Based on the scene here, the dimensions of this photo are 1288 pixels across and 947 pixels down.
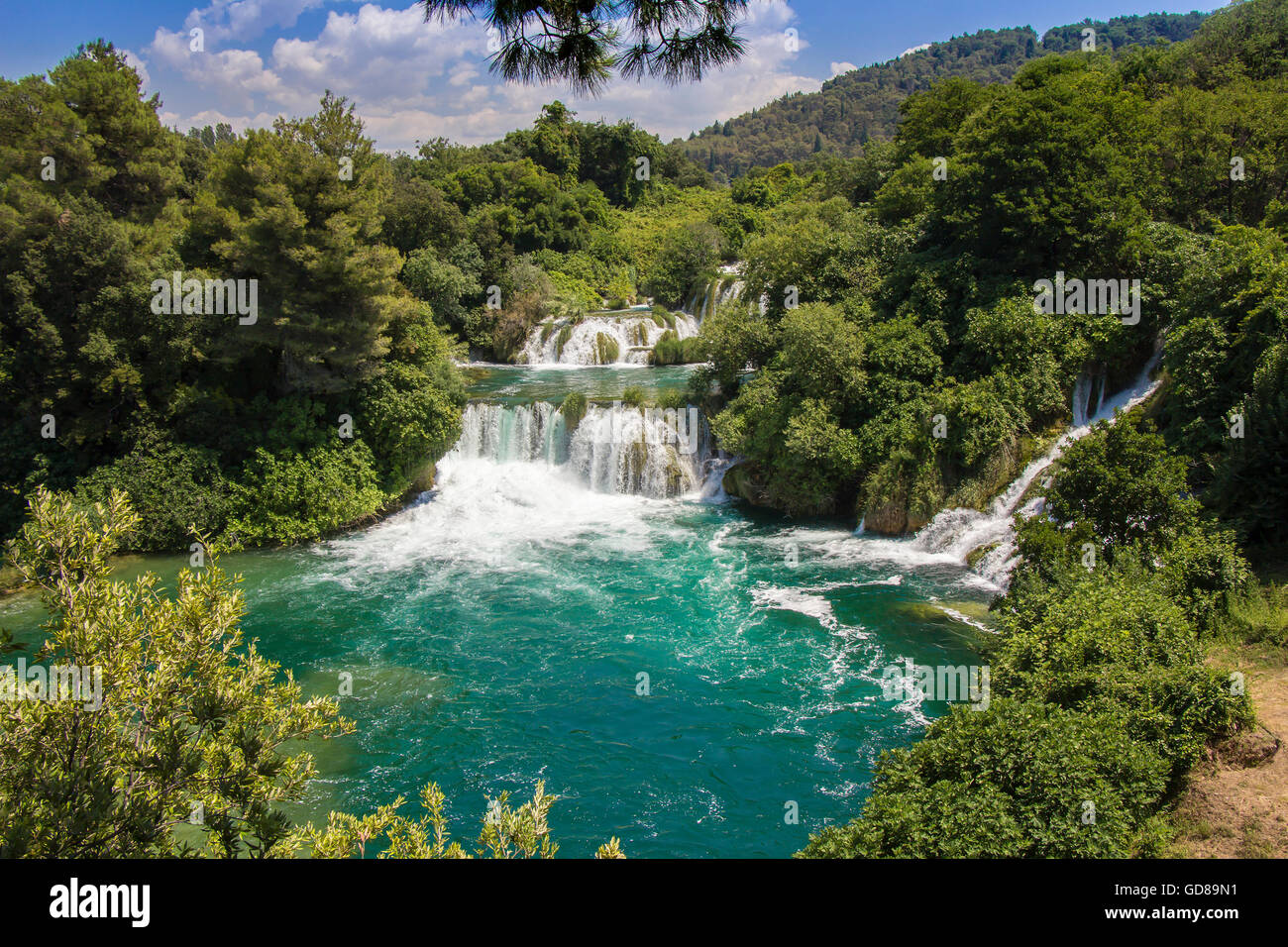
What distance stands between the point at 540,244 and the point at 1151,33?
145 m

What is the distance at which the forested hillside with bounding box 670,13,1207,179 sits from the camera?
15438 centimetres

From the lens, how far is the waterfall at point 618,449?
77.8ft

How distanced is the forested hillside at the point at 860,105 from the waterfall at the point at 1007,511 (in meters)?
142

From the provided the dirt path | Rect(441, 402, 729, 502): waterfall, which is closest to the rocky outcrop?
Rect(441, 402, 729, 502): waterfall

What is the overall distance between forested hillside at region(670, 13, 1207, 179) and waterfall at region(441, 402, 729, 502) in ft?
455

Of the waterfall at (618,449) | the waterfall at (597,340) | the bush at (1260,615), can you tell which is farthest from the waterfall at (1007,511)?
the waterfall at (597,340)

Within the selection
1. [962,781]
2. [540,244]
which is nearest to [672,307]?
[540,244]

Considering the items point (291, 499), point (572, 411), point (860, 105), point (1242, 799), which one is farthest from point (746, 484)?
point (860, 105)

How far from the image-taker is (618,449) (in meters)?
23.9

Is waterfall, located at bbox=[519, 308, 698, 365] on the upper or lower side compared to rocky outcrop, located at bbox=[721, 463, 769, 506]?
upper
